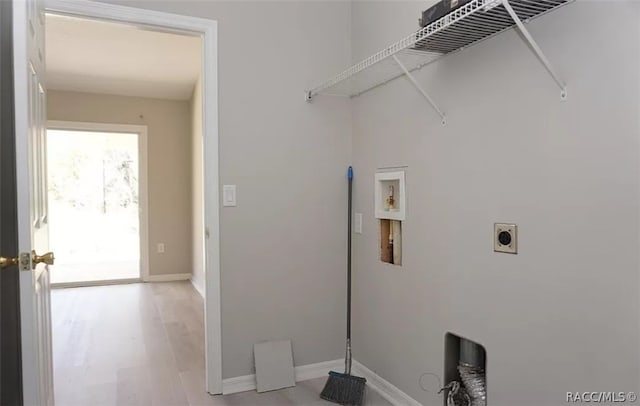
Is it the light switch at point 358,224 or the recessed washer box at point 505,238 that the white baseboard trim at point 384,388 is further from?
the recessed washer box at point 505,238

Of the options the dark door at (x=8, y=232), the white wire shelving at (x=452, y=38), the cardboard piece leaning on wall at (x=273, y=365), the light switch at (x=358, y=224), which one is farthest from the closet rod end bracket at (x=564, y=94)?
the cardboard piece leaning on wall at (x=273, y=365)

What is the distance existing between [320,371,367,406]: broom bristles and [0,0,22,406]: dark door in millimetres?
1406

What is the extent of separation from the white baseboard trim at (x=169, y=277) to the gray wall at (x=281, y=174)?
11.8 ft

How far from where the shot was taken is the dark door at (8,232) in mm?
1461

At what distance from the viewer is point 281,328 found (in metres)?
2.57

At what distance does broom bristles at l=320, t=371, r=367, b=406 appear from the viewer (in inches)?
90.4

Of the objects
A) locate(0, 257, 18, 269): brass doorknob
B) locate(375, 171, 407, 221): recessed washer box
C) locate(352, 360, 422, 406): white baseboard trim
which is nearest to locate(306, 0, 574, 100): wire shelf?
locate(375, 171, 407, 221): recessed washer box

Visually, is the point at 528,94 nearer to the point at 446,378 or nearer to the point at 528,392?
the point at 528,392

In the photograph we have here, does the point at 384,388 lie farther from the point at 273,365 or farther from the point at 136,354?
the point at 136,354

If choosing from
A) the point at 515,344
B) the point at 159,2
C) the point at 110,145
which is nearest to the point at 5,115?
the point at 159,2

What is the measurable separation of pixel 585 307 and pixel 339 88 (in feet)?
5.47

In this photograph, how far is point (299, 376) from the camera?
260 centimetres

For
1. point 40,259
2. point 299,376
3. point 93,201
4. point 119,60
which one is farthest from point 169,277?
point 40,259

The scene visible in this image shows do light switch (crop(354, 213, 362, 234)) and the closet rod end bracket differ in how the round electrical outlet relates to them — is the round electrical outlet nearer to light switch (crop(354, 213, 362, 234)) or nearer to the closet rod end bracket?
the closet rod end bracket
